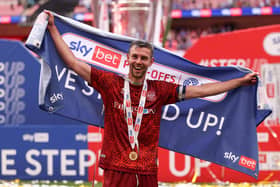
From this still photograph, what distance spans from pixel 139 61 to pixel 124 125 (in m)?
0.45

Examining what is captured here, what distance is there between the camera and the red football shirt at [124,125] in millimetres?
4324

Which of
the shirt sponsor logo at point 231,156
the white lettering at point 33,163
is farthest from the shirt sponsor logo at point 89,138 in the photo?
the shirt sponsor logo at point 231,156

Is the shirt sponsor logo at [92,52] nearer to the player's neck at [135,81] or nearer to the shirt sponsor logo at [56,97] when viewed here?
the shirt sponsor logo at [56,97]

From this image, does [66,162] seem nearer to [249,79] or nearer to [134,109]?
[249,79]

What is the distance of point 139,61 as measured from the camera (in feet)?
14.0

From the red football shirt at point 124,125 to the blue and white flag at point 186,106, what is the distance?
0.92m

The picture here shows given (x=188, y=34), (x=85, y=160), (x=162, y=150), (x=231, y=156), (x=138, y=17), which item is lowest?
(x=85, y=160)

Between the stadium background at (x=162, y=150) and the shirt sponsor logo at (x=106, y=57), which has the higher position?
the shirt sponsor logo at (x=106, y=57)

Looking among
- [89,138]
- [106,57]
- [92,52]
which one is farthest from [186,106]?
[89,138]

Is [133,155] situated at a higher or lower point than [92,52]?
lower

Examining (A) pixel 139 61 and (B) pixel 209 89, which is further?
(B) pixel 209 89

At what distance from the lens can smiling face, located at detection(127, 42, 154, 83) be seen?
4.28m

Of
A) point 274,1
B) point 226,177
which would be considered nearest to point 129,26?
point 226,177

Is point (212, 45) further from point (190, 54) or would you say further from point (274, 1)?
point (274, 1)
